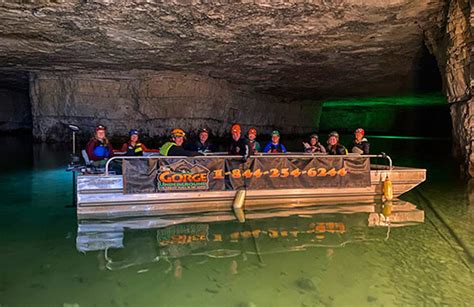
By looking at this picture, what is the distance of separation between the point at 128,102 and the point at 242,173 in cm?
1348

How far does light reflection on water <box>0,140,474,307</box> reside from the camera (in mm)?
3918

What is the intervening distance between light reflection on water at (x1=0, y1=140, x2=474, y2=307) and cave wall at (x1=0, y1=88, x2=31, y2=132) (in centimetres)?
2306

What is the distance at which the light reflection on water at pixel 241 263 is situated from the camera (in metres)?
3.92

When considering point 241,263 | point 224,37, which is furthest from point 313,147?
point 241,263

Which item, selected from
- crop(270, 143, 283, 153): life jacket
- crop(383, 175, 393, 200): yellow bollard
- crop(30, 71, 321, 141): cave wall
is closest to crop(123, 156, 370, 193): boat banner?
crop(383, 175, 393, 200): yellow bollard

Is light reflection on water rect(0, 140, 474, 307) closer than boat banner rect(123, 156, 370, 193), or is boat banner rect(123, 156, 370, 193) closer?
light reflection on water rect(0, 140, 474, 307)

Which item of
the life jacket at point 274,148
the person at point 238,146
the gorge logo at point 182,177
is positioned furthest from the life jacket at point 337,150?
the gorge logo at point 182,177

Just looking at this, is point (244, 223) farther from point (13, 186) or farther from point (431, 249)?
point (13, 186)

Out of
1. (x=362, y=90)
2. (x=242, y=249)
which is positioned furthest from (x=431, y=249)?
(x=362, y=90)

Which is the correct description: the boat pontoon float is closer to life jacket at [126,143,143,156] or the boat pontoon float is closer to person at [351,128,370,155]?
person at [351,128,370,155]

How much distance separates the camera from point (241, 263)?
484cm

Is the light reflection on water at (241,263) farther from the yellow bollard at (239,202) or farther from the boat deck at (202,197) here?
the yellow bollard at (239,202)

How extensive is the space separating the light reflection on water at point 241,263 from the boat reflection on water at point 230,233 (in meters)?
0.03

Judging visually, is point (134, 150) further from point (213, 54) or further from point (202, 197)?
point (213, 54)
